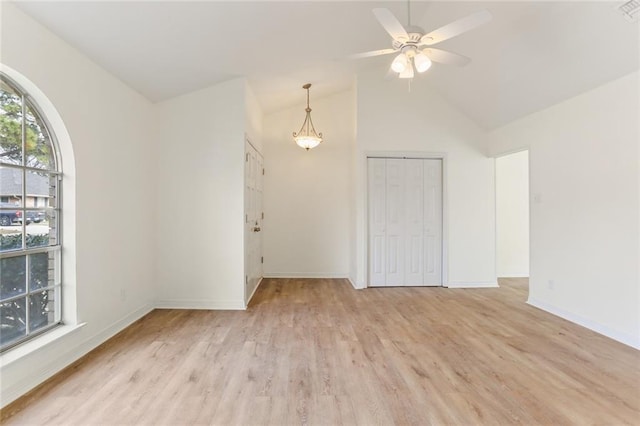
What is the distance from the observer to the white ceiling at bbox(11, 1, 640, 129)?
2.48 m

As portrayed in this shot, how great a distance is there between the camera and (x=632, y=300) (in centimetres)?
288

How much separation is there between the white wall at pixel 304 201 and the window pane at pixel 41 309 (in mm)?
3374

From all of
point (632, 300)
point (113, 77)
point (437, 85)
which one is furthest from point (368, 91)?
point (632, 300)

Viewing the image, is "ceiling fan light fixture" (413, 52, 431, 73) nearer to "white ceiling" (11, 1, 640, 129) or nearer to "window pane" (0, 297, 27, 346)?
"white ceiling" (11, 1, 640, 129)

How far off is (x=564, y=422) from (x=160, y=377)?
2.74m

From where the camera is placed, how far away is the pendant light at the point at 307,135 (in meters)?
4.91

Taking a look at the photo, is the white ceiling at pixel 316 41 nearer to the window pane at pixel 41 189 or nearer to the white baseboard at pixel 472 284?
the window pane at pixel 41 189

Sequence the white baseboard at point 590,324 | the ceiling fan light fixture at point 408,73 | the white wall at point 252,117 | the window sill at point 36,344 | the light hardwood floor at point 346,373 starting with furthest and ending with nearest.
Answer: the white wall at point 252,117 < the white baseboard at point 590,324 < the ceiling fan light fixture at point 408,73 < the window sill at point 36,344 < the light hardwood floor at point 346,373

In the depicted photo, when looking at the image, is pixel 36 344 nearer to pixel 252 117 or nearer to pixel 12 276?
pixel 12 276

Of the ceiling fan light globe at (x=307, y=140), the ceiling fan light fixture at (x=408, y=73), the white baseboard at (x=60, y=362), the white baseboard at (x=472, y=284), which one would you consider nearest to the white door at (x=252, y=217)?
the ceiling fan light globe at (x=307, y=140)

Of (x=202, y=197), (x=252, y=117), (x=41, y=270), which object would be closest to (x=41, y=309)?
(x=41, y=270)

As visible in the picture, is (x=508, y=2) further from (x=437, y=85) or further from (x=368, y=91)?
(x=368, y=91)

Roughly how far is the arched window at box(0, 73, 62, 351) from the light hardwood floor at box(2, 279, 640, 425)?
0.55 m

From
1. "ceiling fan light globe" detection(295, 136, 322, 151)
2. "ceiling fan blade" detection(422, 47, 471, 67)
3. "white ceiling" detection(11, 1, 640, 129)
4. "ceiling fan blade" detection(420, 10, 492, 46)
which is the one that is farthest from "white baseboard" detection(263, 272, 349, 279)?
"ceiling fan blade" detection(420, 10, 492, 46)
